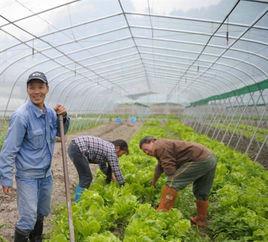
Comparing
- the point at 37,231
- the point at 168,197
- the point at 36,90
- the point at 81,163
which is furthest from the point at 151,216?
the point at 36,90

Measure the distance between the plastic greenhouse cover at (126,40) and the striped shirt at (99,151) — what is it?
4.05 meters

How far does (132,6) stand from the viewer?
35.3ft

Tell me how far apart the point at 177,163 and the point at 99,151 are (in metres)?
1.16

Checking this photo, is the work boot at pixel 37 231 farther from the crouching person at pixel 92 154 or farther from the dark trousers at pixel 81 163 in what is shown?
the dark trousers at pixel 81 163

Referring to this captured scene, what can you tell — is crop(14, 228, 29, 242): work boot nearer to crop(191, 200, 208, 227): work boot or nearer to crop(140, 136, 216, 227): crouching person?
crop(140, 136, 216, 227): crouching person

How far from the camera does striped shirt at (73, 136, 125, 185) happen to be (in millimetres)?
5918

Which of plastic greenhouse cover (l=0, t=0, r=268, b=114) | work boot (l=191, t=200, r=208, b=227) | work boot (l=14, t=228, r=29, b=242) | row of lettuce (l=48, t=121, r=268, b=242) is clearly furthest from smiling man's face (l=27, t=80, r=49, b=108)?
plastic greenhouse cover (l=0, t=0, r=268, b=114)

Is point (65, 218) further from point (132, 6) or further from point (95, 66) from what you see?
point (95, 66)

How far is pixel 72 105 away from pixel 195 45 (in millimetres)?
11293

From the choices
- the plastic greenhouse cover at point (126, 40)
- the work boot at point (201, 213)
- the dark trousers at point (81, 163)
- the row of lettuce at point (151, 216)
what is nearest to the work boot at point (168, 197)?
the row of lettuce at point (151, 216)

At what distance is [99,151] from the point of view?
6.01m

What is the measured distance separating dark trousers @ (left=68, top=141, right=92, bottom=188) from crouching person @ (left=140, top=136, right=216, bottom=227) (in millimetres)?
1039

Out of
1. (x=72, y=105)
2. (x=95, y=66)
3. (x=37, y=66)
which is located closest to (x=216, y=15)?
(x=37, y=66)

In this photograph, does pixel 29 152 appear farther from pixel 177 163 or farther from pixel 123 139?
pixel 123 139
